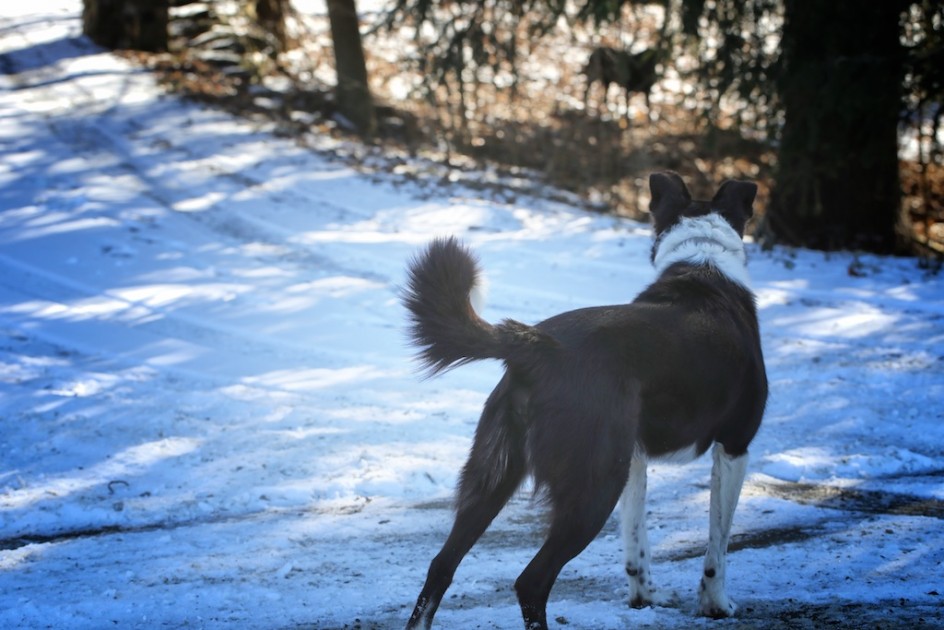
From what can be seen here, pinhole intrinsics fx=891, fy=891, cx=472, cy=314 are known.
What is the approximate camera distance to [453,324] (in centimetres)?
364

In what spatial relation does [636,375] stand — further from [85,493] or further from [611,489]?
[85,493]

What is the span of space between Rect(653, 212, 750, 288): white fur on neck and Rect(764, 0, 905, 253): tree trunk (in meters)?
6.93

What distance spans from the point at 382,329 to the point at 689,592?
446 cm

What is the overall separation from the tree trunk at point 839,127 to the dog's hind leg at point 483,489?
8623 millimetres

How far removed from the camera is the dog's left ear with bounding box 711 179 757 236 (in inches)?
194

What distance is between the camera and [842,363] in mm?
7660

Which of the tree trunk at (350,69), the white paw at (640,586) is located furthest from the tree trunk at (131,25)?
the white paw at (640,586)

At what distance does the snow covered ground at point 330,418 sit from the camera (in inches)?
171

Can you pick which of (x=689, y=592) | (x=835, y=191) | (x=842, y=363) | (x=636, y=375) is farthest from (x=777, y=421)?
(x=835, y=191)

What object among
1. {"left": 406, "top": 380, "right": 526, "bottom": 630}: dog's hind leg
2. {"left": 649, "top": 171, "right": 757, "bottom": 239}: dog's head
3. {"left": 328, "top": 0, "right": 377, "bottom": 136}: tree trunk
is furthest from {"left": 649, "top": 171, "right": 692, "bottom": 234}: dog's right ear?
{"left": 328, "top": 0, "right": 377, "bottom": 136}: tree trunk

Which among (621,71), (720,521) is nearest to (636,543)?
(720,521)

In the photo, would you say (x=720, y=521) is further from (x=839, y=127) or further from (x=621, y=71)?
(x=621, y=71)

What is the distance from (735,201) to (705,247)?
50 centimetres

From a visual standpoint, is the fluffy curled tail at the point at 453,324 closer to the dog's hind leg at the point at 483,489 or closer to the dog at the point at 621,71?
the dog's hind leg at the point at 483,489
